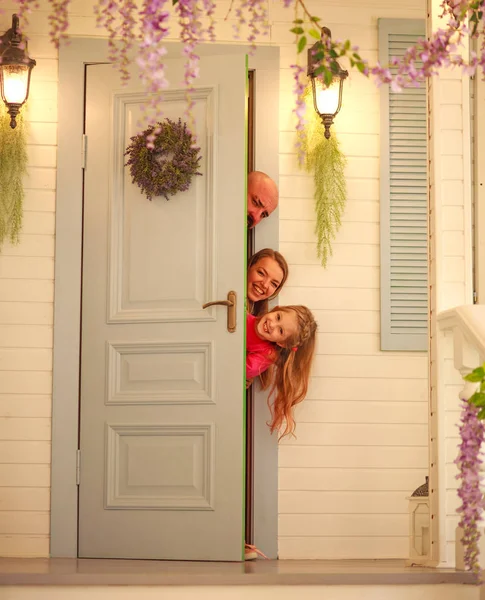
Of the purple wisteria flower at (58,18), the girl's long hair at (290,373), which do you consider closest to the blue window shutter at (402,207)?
the girl's long hair at (290,373)

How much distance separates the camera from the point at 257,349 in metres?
4.02

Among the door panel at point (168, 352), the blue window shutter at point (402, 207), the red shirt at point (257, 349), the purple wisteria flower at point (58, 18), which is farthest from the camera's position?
the blue window shutter at point (402, 207)

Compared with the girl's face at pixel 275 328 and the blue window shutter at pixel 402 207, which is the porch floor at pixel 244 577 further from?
the blue window shutter at pixel 402 207

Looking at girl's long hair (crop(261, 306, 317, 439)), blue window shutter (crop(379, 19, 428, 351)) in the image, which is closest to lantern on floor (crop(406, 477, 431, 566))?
girl's long hair (crop(261, 306, 317, 439))

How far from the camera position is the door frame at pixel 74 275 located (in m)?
3.90

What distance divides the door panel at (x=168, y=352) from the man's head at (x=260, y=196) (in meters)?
0.27

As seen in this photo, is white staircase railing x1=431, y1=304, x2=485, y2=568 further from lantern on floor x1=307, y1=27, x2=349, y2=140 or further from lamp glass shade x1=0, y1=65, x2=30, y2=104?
lamp glass shade x1=0, y1=65, x2=30, y2=104

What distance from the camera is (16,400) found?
400 cm

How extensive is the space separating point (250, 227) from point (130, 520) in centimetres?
145

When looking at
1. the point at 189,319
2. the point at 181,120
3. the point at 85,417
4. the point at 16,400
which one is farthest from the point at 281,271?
the point at 16,400

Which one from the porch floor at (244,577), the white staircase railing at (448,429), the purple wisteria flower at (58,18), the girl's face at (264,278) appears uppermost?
the purple wisteria flower at (58,18)

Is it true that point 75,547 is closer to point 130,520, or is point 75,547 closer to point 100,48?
point 130,520

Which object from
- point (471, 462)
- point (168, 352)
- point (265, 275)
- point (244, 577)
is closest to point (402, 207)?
point (265, 275)

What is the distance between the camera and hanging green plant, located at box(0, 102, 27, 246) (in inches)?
158
